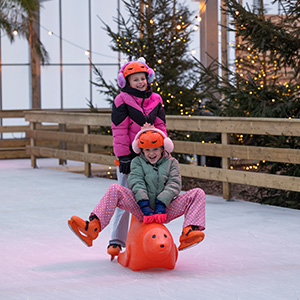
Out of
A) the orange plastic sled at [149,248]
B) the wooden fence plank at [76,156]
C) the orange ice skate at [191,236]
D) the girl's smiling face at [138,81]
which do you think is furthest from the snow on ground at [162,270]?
the wooden fence plank at [76,156]

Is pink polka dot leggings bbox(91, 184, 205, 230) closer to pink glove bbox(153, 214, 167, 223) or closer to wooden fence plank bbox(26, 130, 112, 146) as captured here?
pink glove bbox(153, 214, 167, 223)

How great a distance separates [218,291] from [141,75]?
1.69 m

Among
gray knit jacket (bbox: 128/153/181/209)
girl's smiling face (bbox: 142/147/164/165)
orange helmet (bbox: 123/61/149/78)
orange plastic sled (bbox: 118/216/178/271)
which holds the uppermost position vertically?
orange helmet (bbox: 123/61/149/78)

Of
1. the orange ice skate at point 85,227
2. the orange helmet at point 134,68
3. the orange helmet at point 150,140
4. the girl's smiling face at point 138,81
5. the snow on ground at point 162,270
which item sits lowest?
the snow on ground at point 162,270

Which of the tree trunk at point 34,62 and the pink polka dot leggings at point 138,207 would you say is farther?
→ the tree trunk at point 34,62

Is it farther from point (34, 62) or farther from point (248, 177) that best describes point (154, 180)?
point (34, 62)

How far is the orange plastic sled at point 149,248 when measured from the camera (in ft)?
14.9

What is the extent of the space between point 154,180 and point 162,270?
0.60 m

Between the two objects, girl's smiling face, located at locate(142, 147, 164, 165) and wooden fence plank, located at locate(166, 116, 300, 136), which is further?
wooden fence plank, located at locate(166, 116, 300, 136)

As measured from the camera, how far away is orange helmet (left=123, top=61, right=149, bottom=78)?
16.5 feet

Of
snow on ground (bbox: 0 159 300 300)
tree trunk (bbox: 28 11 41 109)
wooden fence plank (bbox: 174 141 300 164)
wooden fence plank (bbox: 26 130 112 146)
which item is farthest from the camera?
tree trunk (bbox: 28 11 41 109)

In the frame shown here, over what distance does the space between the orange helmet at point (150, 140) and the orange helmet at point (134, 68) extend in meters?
0.50

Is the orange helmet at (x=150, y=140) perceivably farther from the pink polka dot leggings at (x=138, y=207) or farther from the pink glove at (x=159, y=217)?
the pink glove at (x=159, y=217)

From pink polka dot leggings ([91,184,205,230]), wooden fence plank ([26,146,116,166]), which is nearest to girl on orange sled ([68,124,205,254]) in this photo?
pink polka dot leggings ([91,184,205,230])
